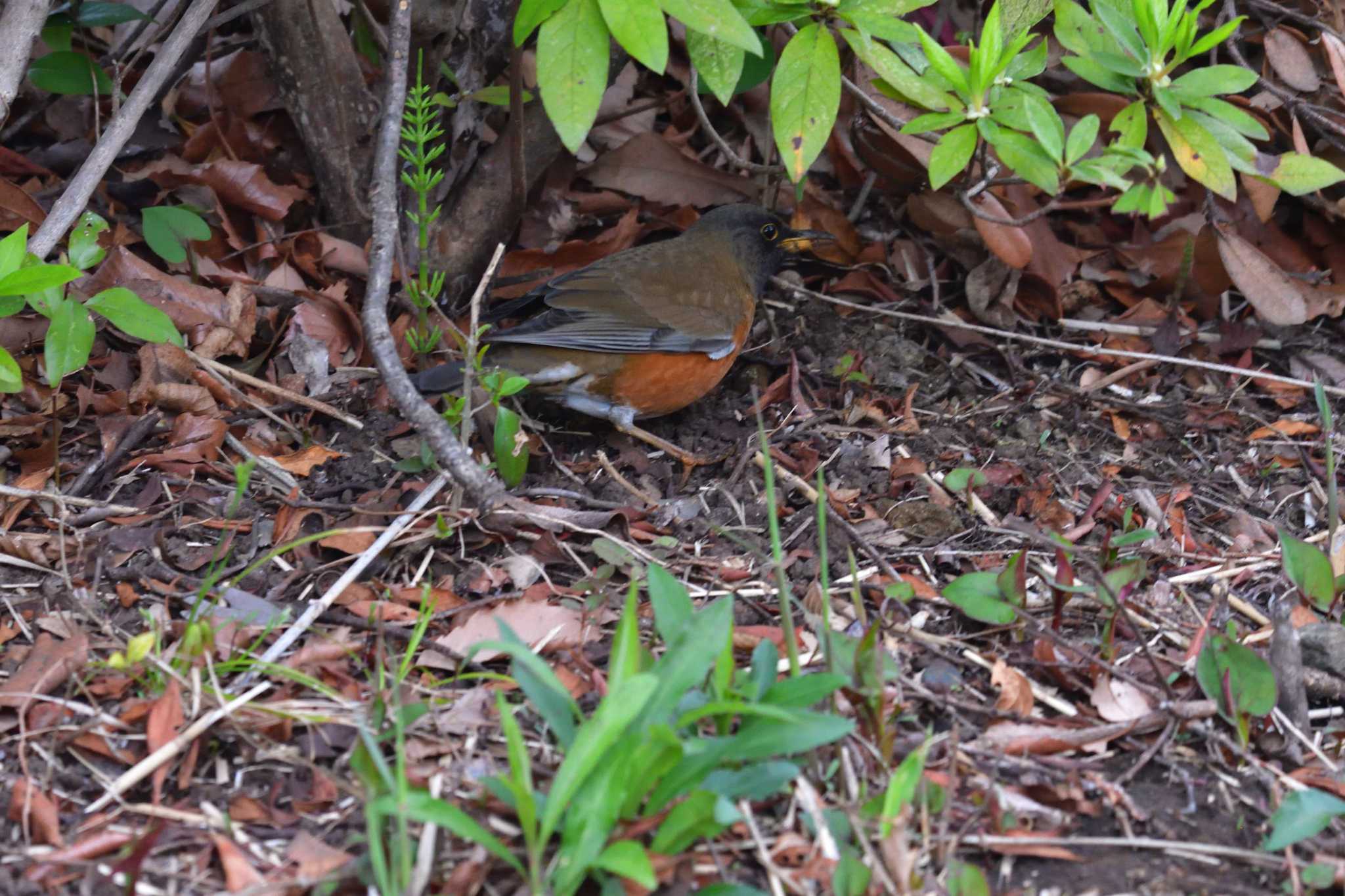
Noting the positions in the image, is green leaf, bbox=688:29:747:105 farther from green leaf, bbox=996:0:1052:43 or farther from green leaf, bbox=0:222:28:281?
green leaf, bbox=0:222:28:281

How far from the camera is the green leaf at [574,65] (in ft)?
10.9

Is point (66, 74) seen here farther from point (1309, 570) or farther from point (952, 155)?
point (1309, 570)

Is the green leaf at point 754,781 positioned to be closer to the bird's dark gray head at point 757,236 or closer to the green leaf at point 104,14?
the bird's dark gray head at point 757,236

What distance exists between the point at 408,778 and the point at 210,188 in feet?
10.3

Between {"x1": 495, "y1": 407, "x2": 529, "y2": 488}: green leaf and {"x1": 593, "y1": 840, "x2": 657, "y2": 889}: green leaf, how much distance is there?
1764mm

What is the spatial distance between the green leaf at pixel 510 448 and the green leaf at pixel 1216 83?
2.20m

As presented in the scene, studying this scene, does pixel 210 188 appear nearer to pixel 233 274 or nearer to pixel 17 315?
pixel 233 274

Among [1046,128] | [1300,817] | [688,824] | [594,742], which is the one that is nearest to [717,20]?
[1046,128]

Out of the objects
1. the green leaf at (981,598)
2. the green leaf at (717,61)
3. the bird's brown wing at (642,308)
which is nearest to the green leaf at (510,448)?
the bird's brown wing at (642,308)

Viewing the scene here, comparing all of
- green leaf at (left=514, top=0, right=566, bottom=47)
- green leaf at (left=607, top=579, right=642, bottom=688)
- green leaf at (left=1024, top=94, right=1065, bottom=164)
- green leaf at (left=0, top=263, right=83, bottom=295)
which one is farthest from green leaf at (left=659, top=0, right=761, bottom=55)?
green leaf at (left=0, top=263, right=83, bottom=295)

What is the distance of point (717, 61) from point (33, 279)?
6.40 ft

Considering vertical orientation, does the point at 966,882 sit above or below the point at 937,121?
below

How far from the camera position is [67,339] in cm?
352

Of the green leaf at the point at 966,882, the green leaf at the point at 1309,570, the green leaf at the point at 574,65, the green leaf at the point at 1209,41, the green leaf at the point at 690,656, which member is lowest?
the green leaf at the point at 1309,570
